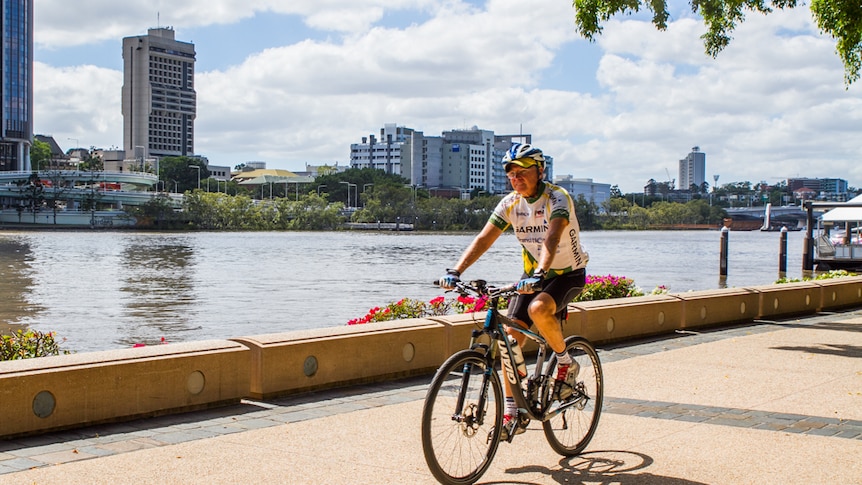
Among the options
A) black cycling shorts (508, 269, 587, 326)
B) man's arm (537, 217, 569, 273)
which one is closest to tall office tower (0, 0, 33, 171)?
black cycling shorts (508, 269, 587, 326)

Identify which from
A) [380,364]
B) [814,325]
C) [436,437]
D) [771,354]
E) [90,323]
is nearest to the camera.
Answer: [436,437]

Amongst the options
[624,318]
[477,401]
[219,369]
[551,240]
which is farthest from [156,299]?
[477,401]

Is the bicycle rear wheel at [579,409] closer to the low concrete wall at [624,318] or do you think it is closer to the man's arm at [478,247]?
the man's arm at [478,247]

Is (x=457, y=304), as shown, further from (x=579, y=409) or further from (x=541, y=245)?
(x=541, y=245)

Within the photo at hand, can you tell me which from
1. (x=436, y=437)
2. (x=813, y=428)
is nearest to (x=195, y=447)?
(x=436, y=437)

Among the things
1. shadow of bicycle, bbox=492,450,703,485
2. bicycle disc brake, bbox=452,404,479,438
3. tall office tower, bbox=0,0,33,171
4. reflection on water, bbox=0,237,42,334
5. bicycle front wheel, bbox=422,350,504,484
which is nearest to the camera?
bicycle front wheel, bbox=422,350,504,484

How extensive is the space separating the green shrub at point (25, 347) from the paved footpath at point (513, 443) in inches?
85.0

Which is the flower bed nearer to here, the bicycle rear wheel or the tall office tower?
the bicycle rear wheel

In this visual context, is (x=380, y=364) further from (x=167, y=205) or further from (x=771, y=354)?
(x=167, y=205)

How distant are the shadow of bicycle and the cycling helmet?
180cm

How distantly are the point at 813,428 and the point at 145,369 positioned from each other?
4.83m

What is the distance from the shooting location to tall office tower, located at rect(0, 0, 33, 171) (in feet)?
516

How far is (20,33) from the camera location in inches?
6319

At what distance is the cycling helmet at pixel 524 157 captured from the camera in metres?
6.02
